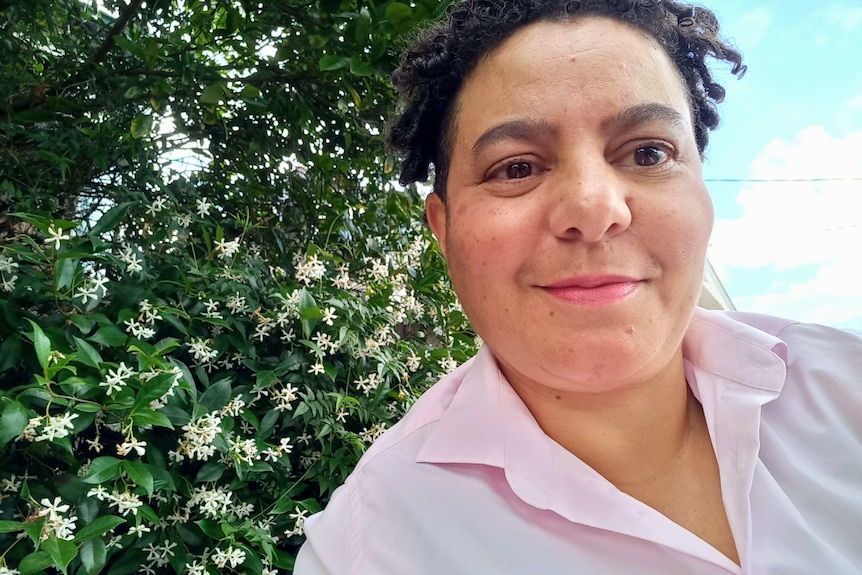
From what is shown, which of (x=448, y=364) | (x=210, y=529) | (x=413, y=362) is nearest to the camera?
(x=210, y=529)

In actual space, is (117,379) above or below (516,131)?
below

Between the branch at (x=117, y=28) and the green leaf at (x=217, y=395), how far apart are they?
871mm

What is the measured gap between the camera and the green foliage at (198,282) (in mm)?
888

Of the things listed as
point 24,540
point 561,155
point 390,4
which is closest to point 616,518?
point 561,155

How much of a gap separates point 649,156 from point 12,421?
2.99 ft

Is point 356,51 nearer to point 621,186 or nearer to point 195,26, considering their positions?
point 195,26

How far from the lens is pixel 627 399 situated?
0.78m

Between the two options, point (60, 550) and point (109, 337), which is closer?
point (60, 550)

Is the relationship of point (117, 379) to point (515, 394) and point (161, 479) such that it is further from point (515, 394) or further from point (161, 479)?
point (515, 394)

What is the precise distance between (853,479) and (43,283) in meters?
1.25

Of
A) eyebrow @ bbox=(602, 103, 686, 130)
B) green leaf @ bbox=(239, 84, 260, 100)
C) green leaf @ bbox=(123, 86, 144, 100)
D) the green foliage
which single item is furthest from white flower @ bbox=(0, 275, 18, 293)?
eyebrow @ bbox=(602, 103, 686, 130)

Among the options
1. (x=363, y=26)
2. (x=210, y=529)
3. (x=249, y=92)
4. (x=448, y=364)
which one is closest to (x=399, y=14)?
(x=363, y=26)

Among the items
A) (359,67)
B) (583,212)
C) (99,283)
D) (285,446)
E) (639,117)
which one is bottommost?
(285,446)

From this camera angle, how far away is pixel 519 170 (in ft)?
2.51
